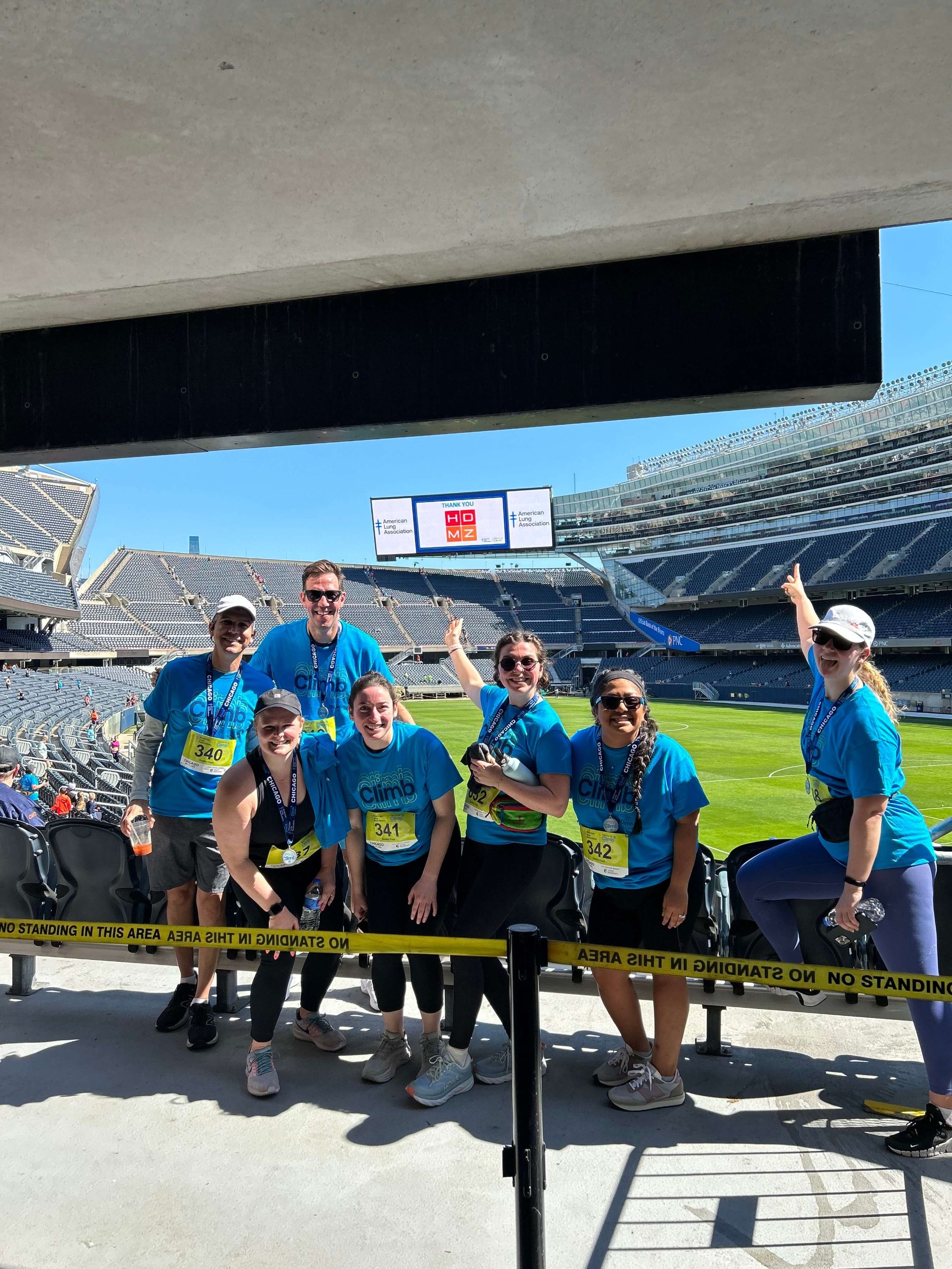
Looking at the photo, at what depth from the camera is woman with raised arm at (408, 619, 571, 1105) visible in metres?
2.82

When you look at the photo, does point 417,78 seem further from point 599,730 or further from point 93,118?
point 599,730

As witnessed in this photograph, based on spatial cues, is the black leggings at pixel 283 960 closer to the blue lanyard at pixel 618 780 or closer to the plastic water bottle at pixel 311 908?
the plastic water bottle at pixel 311 908

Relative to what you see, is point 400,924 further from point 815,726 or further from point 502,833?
point 815,726

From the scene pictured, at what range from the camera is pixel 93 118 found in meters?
1.69

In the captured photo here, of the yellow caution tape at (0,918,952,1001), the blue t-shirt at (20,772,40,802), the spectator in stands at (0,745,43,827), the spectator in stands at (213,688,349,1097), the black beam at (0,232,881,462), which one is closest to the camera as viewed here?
the yellow caution tape at (0,918,952,1001)

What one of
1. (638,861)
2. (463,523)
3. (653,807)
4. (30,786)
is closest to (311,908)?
(638,861)

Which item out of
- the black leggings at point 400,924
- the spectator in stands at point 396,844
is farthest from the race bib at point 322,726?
the black leggings at point 400,924

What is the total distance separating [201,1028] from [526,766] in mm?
1829

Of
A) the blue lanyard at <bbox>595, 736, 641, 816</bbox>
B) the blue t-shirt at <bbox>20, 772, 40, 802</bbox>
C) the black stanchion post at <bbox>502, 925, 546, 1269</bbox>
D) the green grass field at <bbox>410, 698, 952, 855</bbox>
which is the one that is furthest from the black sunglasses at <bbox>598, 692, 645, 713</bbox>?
the green grass field at <bbox>410, 698, 952, 855</bbox>

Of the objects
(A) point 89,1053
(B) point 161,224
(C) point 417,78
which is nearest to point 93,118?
(B) point 161,224

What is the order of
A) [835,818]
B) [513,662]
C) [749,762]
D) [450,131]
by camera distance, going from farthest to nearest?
[749,762]
[513,662]
[835,818]
[450,131]

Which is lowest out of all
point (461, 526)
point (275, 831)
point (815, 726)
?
point (275, 831)

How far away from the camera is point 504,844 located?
9.41 feet

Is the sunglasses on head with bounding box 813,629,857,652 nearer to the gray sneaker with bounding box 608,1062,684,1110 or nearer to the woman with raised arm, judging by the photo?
the woman with raised arm
